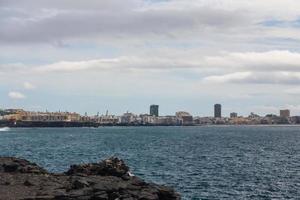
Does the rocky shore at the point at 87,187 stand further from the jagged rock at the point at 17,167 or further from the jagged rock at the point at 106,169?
the jagged rock at the point at 17,167

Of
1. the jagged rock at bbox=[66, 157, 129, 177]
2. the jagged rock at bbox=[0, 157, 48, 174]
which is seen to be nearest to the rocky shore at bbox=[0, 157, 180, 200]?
the jagged rock at bbox=[66, 157, 129, 177]

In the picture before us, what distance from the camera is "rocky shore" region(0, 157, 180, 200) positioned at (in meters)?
36.2

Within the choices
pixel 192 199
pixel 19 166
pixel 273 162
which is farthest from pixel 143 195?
pixel 273 162

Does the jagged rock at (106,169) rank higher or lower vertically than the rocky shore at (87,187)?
higher

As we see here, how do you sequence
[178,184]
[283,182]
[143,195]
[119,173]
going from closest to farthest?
[143,195] < [119,173] < [178,184] < [283,182]

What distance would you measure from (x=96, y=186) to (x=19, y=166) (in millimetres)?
14864

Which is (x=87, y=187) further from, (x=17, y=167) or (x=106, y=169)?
(x=17, y=167)

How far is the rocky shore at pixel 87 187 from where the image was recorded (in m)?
36.2

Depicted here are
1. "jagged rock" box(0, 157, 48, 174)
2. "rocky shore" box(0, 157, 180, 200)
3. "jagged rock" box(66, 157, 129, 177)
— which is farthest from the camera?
"jagged rock" box(0, 157, 48, 174)

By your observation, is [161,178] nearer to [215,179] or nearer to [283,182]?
[215,179]

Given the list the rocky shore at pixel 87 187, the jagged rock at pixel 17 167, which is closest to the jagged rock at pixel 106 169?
the rocky shore at pixel 87 187

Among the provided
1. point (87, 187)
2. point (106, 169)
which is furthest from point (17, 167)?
point (87, 187)

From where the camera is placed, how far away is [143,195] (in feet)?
126

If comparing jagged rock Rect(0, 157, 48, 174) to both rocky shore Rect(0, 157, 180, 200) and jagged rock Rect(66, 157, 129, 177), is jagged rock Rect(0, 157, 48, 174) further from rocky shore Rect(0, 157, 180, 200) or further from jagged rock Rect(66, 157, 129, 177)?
jagged rock Rect(66, 157, 129, 177)
